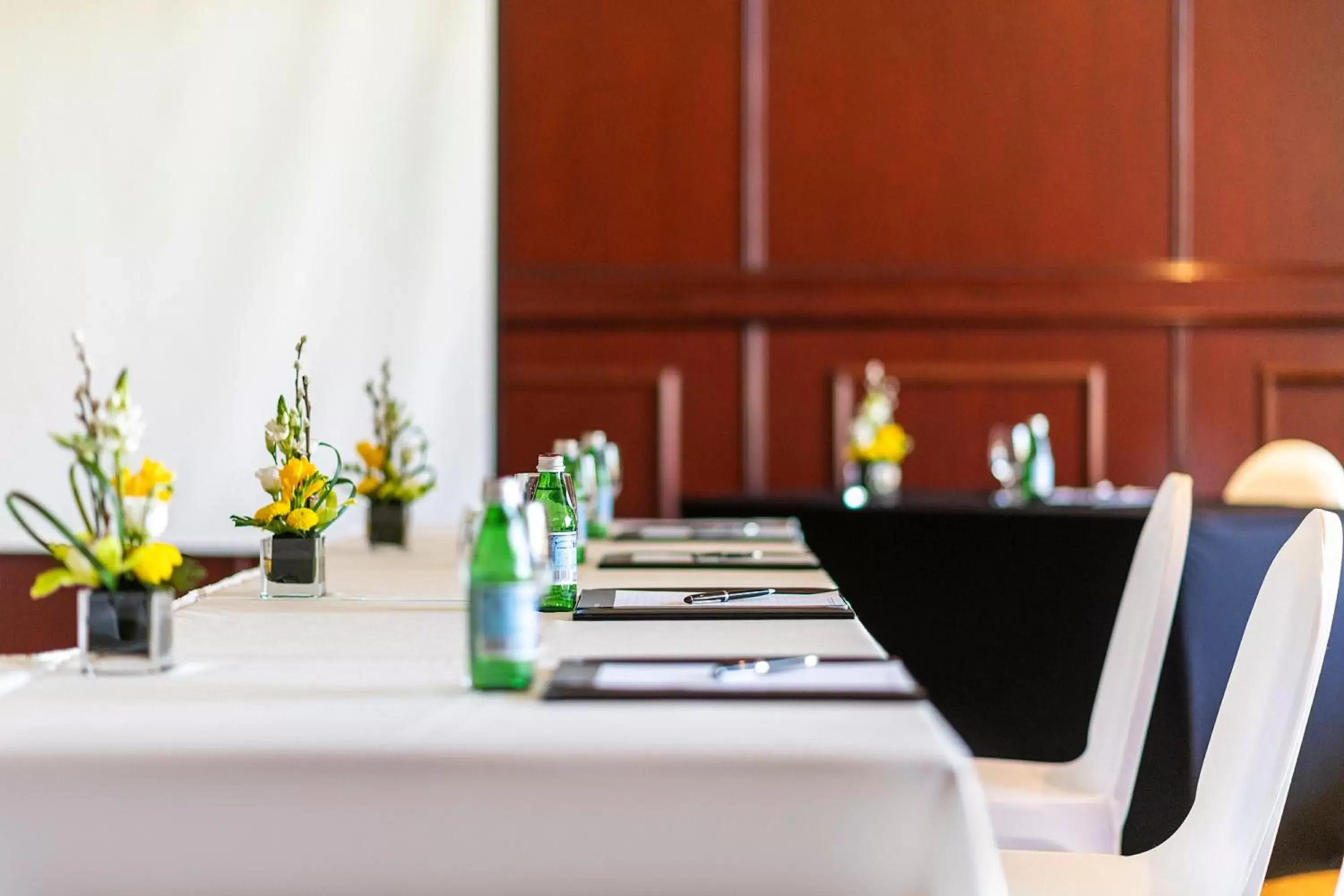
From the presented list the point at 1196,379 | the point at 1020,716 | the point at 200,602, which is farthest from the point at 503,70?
the point at 200,602

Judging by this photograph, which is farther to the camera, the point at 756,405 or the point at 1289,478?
the point at 756,405

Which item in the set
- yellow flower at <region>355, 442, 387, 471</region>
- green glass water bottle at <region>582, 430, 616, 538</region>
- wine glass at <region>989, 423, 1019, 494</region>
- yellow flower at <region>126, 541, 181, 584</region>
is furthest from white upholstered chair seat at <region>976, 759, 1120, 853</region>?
wine glass at <region>989, 423, 1019, 494</region>

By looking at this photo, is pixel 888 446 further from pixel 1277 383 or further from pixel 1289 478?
pixel 1277 383

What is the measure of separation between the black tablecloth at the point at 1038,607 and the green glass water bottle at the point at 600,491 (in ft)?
2.17

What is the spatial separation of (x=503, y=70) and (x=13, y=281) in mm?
2111

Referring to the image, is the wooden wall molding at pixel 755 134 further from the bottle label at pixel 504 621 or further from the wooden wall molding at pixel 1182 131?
the bottle label at pixel 504 621

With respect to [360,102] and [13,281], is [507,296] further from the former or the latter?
[13,281]

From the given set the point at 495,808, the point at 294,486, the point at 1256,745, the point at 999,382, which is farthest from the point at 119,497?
the point at 999,382

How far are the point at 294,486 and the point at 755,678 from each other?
873 millimetres

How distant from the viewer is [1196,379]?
542 cm

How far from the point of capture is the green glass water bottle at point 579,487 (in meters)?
2.40

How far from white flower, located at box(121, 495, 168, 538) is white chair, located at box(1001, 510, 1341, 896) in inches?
38.8

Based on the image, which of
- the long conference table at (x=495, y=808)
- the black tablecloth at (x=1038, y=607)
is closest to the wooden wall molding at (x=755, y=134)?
the black tablecloth at (x=1038, y=607)

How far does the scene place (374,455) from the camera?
283 cm
